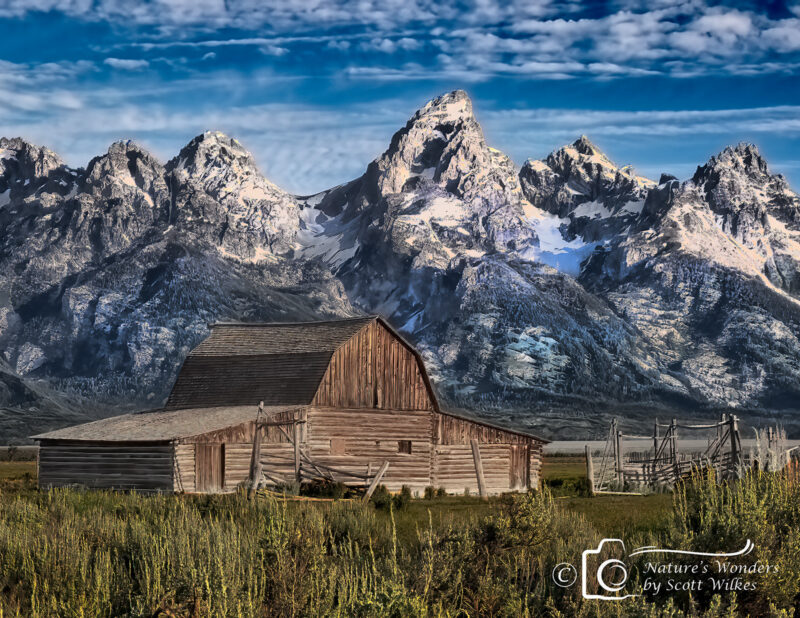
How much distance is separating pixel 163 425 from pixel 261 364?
701cm

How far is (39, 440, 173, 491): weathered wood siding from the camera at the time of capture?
135ft

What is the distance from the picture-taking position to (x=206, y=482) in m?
41.8

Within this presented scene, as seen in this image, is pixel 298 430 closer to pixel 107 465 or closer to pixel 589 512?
pixel 107 465

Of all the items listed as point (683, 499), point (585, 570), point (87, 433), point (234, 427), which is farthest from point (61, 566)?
point (87, 433)

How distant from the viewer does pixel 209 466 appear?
41875 mm

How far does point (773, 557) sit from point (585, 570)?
2534mm

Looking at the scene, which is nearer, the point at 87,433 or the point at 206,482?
the point at 206,482

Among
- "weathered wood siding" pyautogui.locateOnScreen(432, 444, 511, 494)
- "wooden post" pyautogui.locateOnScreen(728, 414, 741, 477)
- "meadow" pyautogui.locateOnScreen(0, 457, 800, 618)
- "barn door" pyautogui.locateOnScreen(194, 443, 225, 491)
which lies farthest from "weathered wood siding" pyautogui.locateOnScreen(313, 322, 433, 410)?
"meadow" pyautogui.locateOnScreen(0, 457, 800, 618)

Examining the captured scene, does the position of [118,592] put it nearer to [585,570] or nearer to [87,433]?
[585,570]

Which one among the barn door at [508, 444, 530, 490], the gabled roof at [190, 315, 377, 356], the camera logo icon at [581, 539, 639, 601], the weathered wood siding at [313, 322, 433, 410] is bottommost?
the camera logo icon at [581, 539, 639, 601]

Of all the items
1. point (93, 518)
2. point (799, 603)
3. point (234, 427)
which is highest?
point (234, 427)

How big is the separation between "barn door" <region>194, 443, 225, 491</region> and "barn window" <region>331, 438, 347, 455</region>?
18.9ft

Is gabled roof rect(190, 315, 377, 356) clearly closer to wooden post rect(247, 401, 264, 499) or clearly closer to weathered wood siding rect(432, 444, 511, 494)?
weathered wood siding rect(432, 444, 511, 494)

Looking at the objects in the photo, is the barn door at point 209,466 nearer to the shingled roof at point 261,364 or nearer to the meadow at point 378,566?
the shingled roof at point 261,364
